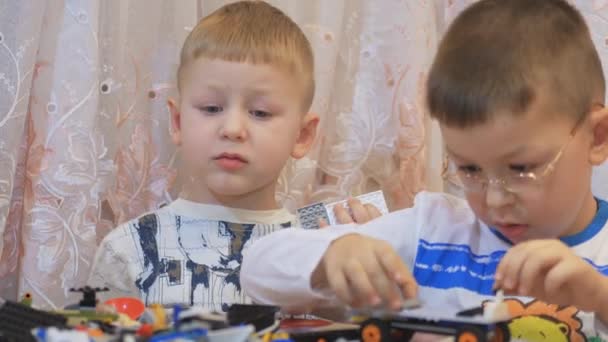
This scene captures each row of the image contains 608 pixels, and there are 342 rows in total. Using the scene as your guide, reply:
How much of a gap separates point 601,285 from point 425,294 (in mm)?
212

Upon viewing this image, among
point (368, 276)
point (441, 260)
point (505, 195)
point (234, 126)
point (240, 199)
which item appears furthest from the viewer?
point (240, 199)

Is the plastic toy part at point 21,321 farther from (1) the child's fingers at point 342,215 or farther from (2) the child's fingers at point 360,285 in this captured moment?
(1) the child's fingers at point 342,215

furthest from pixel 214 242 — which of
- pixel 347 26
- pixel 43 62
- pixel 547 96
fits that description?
pixel 547 96

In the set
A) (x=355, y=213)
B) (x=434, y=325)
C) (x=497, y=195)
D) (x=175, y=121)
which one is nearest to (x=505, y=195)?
(x=497, y=195)

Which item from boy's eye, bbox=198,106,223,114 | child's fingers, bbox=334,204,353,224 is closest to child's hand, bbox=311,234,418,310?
child's fingers, bbox=334,204,353,224

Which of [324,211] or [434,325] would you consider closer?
[434,325]

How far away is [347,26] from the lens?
1555 millimetres

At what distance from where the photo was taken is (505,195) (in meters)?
0.90

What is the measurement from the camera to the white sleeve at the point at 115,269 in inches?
50.2

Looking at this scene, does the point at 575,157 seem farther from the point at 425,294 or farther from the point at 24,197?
the point at 24,197

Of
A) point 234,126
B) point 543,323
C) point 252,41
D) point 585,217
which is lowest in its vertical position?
point 543,323

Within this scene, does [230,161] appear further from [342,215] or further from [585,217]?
[585,217]

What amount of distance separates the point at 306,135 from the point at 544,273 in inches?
26.3

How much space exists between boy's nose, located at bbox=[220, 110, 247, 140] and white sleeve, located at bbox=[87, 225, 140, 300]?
0.73ft
